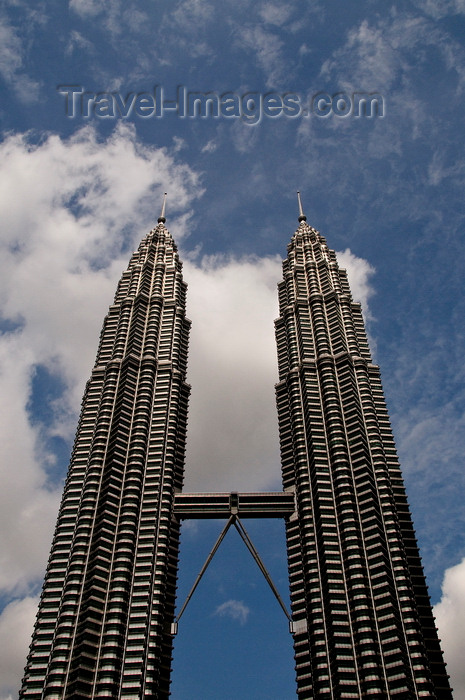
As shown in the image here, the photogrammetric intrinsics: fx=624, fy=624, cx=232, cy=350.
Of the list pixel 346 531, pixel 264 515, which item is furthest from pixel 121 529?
pixel 346 531

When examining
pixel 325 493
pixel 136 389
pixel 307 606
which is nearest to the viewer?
pixel 307 606

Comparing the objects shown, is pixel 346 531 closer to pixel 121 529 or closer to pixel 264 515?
pixel 264 515

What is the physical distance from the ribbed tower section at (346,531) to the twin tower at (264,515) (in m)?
0.31

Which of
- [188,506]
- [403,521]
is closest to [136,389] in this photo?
[188,506]

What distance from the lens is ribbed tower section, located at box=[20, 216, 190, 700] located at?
105 m

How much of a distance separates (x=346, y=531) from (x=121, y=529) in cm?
4459

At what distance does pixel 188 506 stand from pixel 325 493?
30524 mm

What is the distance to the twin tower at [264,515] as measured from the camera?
345 feet

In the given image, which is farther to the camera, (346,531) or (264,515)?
(264,515)

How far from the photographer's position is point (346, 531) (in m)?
122

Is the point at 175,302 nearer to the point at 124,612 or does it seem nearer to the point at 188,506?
the point at 188,506

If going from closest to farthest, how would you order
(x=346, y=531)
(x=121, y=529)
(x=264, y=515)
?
(x=346, y=531) → (x=121, y=529) → (x=264, y=515)

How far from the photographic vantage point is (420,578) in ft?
398

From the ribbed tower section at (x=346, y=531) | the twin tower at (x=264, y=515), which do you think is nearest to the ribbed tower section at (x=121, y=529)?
the twin tower at (x=264, y=515)
